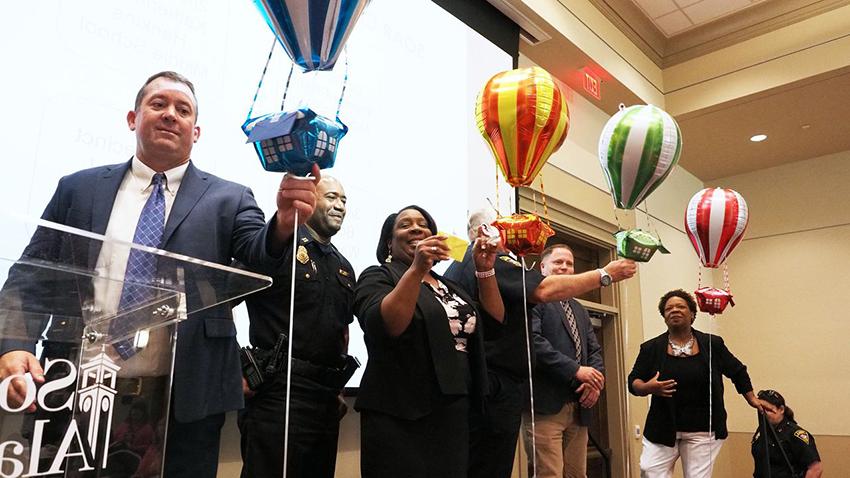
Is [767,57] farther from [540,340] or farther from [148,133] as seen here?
[148,133]

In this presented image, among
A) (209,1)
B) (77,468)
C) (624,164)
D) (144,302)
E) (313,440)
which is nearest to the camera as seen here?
(77,468)

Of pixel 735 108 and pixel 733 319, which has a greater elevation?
pixel 735 108

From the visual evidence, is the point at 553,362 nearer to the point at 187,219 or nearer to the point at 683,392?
the point at 683,392

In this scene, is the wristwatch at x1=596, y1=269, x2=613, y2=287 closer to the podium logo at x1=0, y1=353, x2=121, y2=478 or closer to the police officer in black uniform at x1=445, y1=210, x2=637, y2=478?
the police officer in black uniform at x1=445, y1=210, x2=637, y2=478

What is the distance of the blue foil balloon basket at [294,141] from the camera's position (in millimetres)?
1212

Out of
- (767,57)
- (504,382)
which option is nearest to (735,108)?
(767,57)

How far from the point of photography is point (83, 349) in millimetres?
766

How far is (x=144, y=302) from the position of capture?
2.80 ft

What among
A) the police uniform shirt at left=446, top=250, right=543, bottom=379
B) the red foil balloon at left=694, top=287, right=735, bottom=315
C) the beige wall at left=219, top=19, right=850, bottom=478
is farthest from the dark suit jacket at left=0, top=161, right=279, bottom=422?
the beige wall at left=219, top=19, right=850, bottom=478

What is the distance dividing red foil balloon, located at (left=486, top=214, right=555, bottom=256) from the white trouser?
6.16ft

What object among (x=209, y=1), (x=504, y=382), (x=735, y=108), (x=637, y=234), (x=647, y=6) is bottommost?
(x=504, y=382)

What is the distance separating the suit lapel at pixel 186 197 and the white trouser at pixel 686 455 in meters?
2.79

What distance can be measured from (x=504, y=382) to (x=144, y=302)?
4.71 ft

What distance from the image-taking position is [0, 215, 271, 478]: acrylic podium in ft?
2.30
